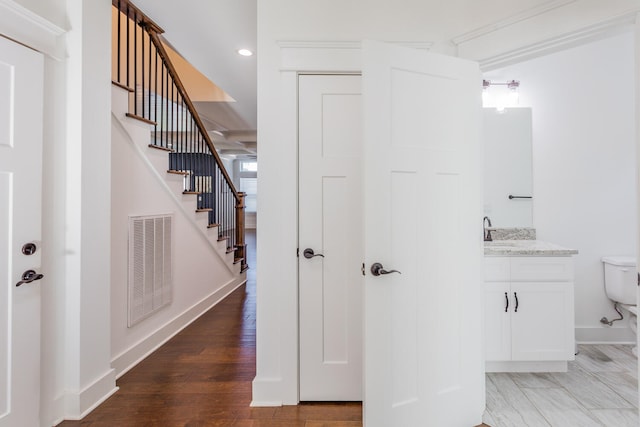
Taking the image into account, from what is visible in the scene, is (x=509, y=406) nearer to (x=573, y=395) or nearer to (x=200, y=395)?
(x=573, y=395)

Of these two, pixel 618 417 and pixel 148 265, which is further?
pixel 148 265

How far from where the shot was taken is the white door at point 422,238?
1510 millimetres

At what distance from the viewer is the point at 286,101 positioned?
1984 millimetres

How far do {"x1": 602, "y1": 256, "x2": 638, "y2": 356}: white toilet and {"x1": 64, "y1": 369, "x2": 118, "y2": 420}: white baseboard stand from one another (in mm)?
3930

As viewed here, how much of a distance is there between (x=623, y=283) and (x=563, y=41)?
85.2 inches

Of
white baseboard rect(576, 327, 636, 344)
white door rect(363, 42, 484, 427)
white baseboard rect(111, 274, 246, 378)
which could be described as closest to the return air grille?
white baseboard rect(111, 274, 246, 378)

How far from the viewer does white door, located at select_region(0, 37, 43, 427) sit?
152 cm

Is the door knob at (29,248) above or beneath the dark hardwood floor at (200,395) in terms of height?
above

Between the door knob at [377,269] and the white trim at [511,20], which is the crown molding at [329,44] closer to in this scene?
the white trim at [511,20]

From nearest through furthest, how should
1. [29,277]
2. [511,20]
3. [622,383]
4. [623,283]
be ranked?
[29,277] < [511,20] < [622,383] < [623,283]

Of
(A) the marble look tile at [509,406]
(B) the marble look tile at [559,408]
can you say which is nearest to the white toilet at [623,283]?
(B) the marble look tile at [559,408]

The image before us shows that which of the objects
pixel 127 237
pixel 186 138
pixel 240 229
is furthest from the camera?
pixel 240 229

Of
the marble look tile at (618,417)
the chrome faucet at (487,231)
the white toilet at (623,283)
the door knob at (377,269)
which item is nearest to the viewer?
the door knob at (377,269)

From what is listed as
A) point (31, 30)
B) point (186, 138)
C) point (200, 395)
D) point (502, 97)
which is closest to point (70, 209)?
point (31, 30)
